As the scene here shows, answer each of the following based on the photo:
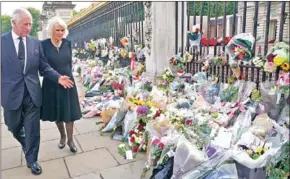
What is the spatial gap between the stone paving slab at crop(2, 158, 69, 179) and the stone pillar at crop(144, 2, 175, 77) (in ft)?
8.15

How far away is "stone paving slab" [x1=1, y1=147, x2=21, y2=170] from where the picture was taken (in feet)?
11.4

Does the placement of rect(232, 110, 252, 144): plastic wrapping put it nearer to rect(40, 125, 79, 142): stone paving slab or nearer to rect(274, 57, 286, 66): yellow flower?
rect(274, 57, 286, 66): yellow flower

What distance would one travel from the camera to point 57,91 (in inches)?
137

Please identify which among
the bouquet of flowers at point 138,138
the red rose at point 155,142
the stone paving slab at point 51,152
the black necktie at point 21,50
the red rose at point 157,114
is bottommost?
the stone paving slab at point 51,152

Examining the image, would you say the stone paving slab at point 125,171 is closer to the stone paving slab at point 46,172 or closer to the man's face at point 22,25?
the stone paving slab at point 46,172

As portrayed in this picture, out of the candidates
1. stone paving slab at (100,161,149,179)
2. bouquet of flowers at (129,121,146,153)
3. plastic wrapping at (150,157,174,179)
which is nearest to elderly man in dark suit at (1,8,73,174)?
stone paving slab at (100,161,149,179)

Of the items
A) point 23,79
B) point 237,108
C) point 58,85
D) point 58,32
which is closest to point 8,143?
point 58,85

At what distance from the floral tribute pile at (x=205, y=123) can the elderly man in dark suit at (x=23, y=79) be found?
1.09m

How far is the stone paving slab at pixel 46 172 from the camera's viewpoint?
10.2ft

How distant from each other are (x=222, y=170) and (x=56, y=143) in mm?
2715

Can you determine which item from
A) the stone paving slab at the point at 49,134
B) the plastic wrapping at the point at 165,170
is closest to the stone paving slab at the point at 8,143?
the stone paving slab at the point at 49,134

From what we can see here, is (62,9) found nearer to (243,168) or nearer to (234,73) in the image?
(234,73)

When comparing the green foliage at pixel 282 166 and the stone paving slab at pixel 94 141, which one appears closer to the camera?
the green foliage at pixel 282 166

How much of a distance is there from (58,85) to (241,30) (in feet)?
8.23
